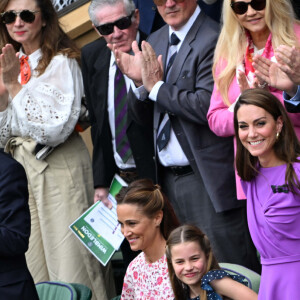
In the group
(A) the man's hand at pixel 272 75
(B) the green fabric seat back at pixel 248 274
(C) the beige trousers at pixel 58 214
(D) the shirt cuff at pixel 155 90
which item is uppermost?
(A) the man's hand at pixel 272 75

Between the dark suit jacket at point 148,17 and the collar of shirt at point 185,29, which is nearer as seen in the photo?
the collar of shirt at point 185,29

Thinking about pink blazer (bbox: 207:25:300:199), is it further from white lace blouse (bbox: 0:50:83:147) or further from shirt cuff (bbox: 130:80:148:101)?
white lace blouse (bbox: 0:50:83:147)

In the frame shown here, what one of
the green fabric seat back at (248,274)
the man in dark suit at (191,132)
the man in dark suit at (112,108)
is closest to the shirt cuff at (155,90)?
the man in dark suit at (191,132)

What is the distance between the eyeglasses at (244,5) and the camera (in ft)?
15.6

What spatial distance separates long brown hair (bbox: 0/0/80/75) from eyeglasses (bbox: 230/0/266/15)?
1745 mm

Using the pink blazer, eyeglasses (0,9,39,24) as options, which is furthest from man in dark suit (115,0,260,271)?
eyeglasses (0,9,39,24)

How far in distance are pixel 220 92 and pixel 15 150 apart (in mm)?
1932

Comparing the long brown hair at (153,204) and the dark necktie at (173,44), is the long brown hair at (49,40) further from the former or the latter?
the long brown hair at (153,204)

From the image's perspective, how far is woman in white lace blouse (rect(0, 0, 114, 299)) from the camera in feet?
19.9

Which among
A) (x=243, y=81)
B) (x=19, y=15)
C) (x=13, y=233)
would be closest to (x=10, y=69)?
(x=19, y=15)

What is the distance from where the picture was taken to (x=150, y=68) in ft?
17.0

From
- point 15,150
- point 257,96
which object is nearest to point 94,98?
point 15,150

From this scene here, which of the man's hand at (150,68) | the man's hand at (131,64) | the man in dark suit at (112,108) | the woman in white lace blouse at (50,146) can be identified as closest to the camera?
the man's hand at (150,68)

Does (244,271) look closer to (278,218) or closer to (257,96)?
(278,218)
